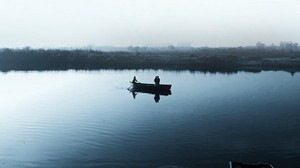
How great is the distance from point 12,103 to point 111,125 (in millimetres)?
20006

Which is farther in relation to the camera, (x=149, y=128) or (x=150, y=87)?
(x=150, y=87)

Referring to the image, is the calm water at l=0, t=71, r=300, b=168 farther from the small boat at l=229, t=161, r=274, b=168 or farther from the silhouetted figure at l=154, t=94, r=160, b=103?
the small boat at l=229, t=161, r=274, b=168

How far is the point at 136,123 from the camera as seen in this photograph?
34.3 metres

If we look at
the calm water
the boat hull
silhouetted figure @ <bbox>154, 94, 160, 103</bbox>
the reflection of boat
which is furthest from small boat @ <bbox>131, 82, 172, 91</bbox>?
the reflection of boat

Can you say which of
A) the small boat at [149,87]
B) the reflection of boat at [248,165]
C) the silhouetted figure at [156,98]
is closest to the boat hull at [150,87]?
the small boat at [149,87]

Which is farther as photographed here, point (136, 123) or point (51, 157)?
point (136, 123)

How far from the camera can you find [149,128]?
105 ft

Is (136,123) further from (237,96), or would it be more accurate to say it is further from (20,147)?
(237,96)

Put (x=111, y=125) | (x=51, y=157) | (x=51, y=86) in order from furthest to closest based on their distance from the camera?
(x=51, y=86) < (x=111, y=125) < (x=51, y=157)

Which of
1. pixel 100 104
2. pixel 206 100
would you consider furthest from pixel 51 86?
pixel 206 100

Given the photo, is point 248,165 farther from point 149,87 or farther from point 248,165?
point 149,87

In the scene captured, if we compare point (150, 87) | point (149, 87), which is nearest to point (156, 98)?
point (150, 87)

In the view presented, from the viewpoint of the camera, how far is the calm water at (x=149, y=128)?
77.4ft

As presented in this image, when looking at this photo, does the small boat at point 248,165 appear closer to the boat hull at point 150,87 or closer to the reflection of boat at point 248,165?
the reflection of boat at point 248,165
